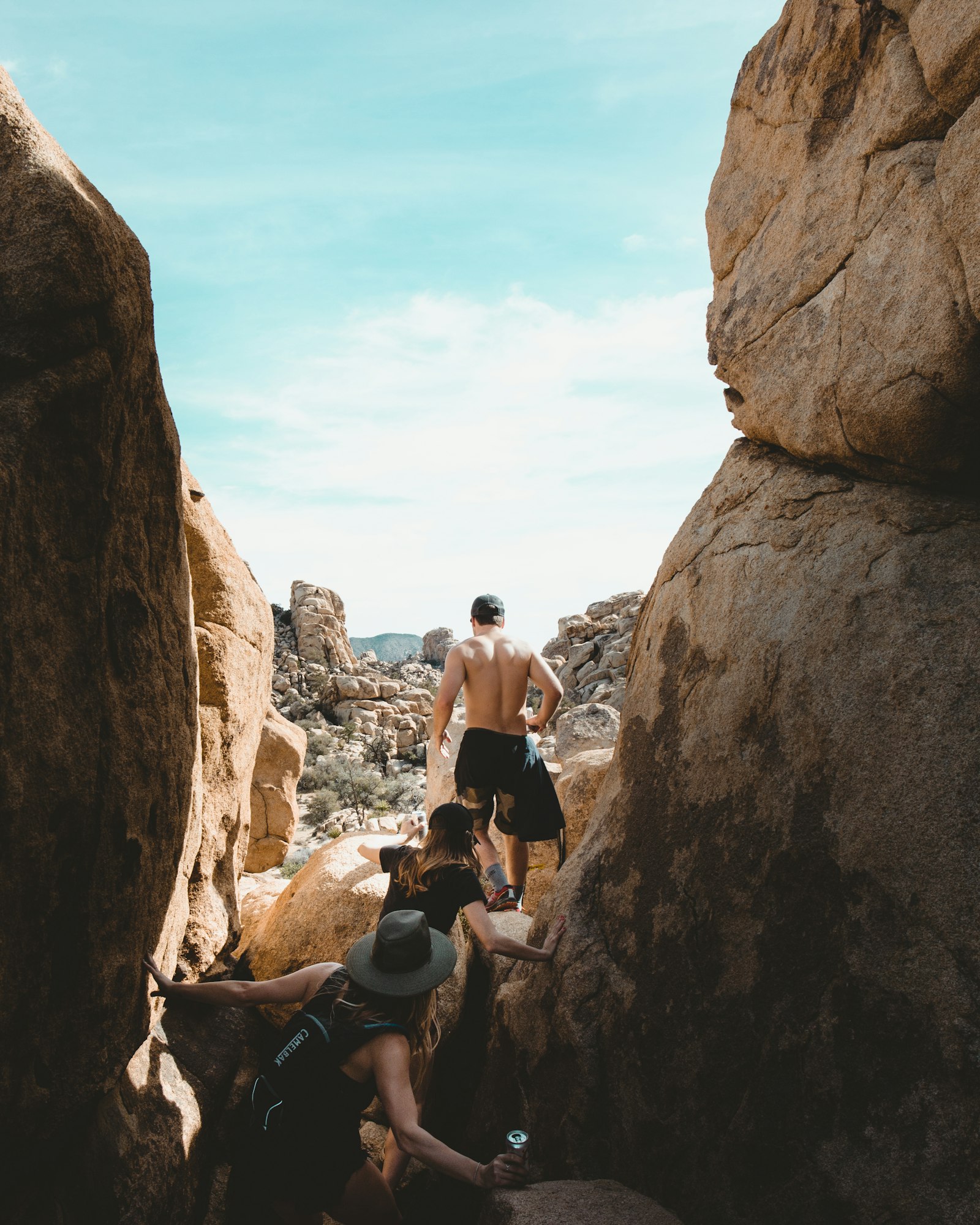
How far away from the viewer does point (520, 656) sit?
5723 millimetres

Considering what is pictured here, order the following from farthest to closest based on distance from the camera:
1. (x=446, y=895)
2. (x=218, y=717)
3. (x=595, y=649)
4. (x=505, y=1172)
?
(x=595, y=649) → (x=218, y=717) → (x=446, y=895) → (x=505, y=1172)

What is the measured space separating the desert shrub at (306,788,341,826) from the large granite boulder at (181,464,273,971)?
1903 centimetres

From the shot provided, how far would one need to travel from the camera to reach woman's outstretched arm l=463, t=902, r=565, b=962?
4004mm

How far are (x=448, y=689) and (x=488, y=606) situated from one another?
769 millimetres

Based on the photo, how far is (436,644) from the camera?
73312 mm

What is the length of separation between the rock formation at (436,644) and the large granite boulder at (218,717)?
65.0 meters

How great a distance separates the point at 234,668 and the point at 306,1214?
3.10 m

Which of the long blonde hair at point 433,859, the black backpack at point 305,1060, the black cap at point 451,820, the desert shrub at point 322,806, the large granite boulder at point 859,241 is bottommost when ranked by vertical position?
the desert shrub at point 322,806

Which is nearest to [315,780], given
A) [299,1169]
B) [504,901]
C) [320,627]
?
[320,627]

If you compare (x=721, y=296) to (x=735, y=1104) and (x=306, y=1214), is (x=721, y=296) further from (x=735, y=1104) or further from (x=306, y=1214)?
(x=306, y=1214)

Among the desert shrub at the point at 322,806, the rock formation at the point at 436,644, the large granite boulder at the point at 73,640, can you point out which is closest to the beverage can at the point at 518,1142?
the large granite boulder at the point at 73,640

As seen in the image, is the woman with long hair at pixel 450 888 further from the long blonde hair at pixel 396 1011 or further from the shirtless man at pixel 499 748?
the shirtless man at pixel 499 748

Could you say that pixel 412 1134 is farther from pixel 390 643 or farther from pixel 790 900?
pixel 390 643

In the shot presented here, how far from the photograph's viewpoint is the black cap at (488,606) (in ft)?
19.5
